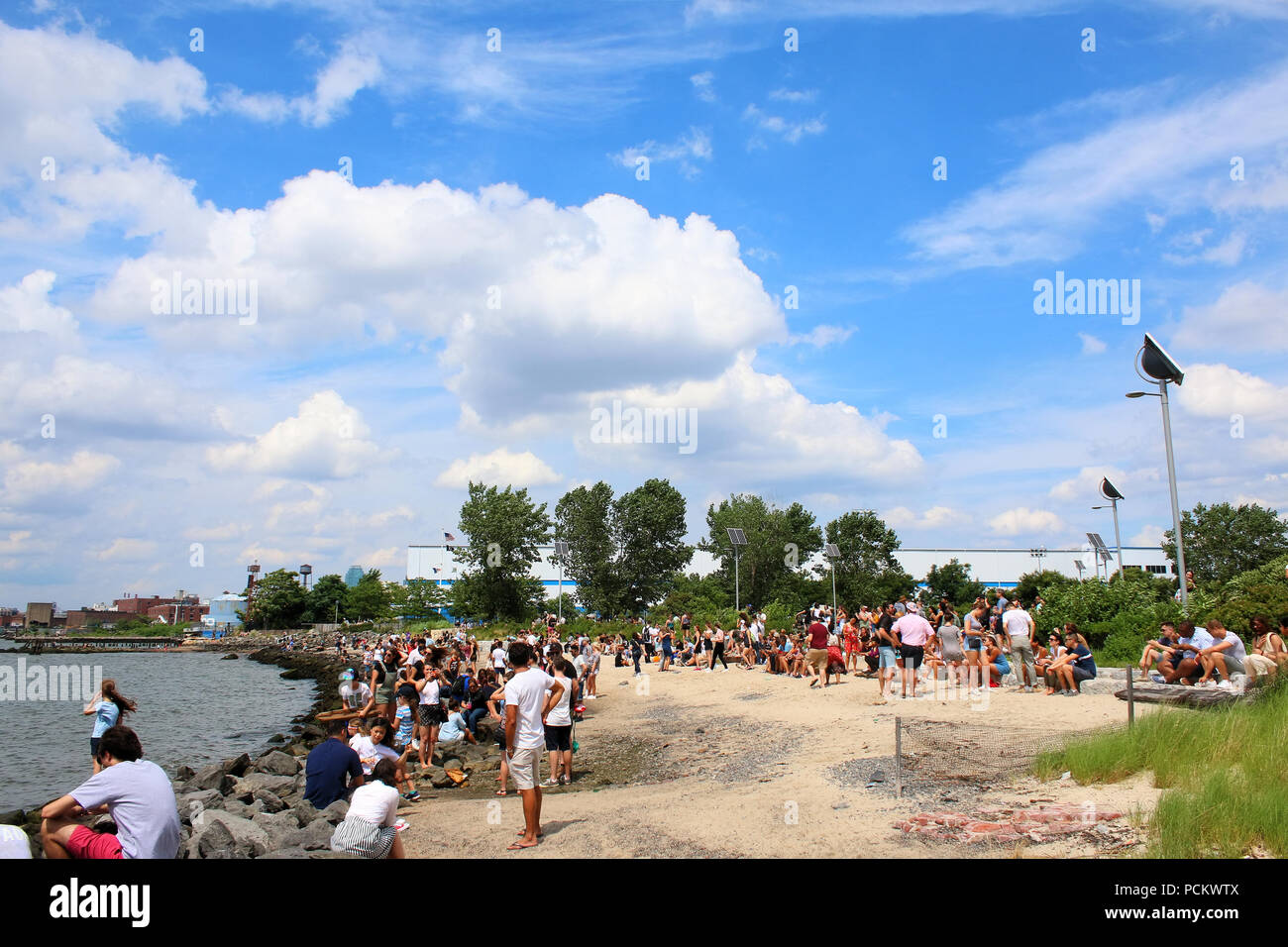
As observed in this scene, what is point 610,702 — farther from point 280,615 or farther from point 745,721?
point 280,615

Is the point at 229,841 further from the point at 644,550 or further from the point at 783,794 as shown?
the point at 644,550

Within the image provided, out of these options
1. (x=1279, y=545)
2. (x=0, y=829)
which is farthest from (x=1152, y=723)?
(x=1279, y=545)

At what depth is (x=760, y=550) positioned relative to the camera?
79.2 m

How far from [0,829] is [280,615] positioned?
138118 millimetres

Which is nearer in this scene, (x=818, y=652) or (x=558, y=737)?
(x=558, y=737)

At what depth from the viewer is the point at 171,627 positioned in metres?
175

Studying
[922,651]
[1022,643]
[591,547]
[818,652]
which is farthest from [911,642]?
[591,547]

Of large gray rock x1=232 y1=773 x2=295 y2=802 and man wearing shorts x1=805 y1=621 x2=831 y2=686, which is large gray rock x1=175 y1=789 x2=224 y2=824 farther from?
man wearing shorts x1=805 y1=621 x2=831 y2=686

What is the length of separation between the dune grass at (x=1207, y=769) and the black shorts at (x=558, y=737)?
625 centimetres

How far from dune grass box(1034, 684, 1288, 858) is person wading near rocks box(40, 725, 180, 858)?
7.47 metres

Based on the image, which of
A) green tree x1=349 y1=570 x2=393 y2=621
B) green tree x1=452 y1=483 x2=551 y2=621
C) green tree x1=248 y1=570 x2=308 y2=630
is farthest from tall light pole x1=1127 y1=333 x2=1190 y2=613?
green tree x1=248 y1=570 x2=308 y2=630

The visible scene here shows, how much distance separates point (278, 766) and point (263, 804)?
455cm

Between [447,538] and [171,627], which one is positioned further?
[171,627]

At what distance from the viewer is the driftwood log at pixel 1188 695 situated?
34.1 feet
